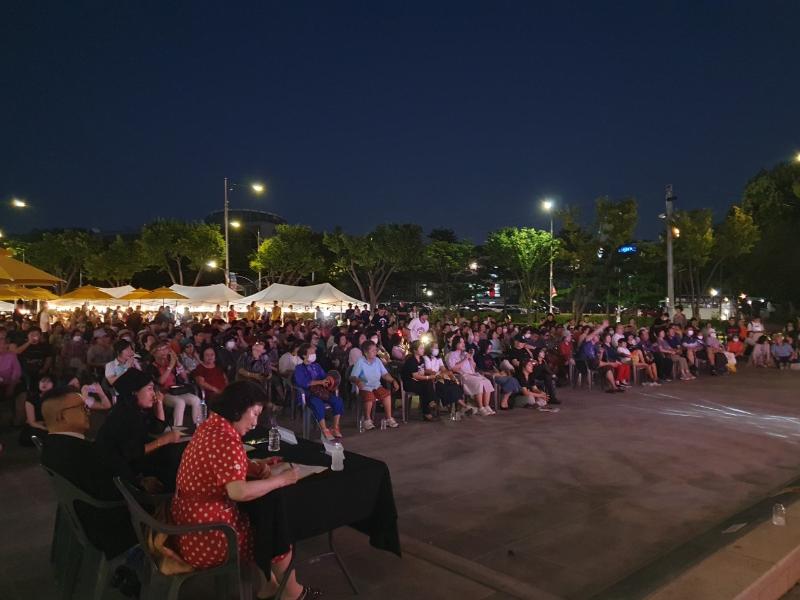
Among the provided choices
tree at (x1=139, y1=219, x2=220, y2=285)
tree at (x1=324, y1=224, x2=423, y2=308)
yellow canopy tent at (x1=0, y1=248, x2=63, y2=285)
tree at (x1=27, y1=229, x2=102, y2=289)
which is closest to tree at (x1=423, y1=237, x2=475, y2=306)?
tree at (x1=324, y1=224, x2=423, y2=308)

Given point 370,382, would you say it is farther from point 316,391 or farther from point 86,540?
point 86,540

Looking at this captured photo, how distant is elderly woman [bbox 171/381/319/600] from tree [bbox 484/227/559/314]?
2880cm

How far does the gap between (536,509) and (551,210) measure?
2341 cm

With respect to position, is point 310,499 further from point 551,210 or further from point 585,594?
point 551,210

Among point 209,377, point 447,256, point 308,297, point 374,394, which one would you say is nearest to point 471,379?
point 374,394

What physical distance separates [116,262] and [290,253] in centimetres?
1135

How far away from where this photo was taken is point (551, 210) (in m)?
27.2

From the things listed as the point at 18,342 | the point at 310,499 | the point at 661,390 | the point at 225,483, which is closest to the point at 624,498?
the point at 310,499

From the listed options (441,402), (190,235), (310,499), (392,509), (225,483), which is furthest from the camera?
(190,235)

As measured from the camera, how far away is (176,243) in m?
37.4

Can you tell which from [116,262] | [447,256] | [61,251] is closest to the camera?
[447,256]

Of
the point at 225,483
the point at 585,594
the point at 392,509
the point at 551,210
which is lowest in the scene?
the point at 585,594

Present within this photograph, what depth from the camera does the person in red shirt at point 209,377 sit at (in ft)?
26.8

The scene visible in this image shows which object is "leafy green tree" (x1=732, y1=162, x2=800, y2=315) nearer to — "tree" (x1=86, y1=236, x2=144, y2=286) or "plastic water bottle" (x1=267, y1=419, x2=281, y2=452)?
"plastic water bottle" (x1=267, y1=419, x2=281, y2=452)
